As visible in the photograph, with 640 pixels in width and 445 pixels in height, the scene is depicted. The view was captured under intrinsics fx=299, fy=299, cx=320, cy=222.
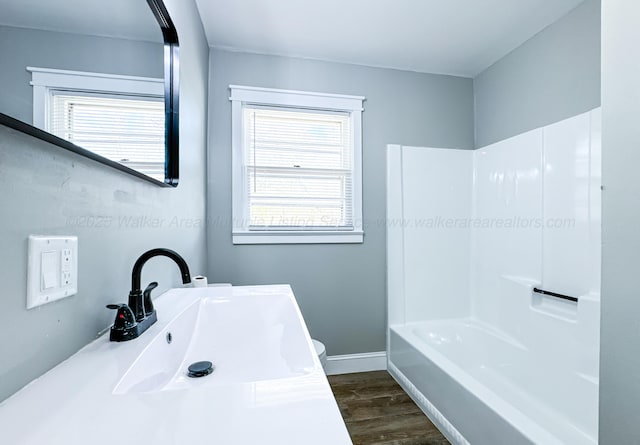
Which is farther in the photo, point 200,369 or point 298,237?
point 298,237

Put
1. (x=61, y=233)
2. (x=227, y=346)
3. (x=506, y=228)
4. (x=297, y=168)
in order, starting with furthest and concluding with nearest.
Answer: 1. (x=297, y=168)
2. (x=506, y=228)
3. (x=227, y=346)
4. (x=61, y=233)

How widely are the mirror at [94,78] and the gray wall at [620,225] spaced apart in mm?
1292

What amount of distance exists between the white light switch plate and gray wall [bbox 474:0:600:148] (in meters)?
2.48

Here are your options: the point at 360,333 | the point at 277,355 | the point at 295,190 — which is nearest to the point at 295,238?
the point at 295,190

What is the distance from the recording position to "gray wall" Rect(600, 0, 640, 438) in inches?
29.5

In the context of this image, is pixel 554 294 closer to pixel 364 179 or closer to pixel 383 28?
pixel 364 179

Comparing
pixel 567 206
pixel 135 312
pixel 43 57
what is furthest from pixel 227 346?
pixel 567 206

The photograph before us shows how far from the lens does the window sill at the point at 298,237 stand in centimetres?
225

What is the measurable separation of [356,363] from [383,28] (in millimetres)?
2478

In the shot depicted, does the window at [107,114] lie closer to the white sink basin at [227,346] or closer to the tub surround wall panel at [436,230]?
the white sink basin at [227,346]

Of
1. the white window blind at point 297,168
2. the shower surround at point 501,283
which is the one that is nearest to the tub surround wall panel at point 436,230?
the shower surround at point 501,283

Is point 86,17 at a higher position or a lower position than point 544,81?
lower

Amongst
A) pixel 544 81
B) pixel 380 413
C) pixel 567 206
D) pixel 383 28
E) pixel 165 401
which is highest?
pixel 383 28

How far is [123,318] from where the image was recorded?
28.2 inches
